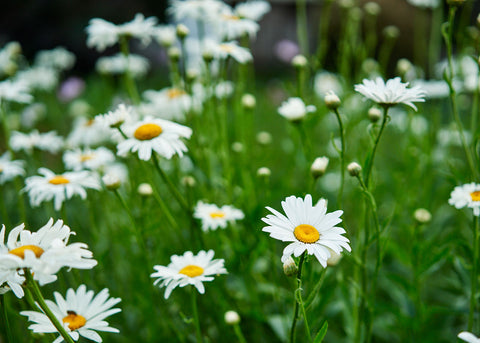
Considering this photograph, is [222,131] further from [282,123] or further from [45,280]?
[282,123]

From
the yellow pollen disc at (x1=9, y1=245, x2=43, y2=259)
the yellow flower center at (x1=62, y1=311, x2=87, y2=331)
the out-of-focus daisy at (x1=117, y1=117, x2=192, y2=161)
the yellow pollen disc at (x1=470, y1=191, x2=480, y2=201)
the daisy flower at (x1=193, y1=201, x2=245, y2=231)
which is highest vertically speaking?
the yellow pollen disc at (x1=9, y1=245, x2=43, y2=259)

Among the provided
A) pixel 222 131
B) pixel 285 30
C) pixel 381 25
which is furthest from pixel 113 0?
pixel 222 131

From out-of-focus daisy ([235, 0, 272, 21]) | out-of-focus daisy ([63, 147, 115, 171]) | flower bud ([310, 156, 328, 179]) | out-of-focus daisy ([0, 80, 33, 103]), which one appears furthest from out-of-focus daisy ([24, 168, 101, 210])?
out-of-focus daisy ([235, 0, 272, 21])

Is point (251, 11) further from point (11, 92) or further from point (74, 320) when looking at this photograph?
point (74, 320)

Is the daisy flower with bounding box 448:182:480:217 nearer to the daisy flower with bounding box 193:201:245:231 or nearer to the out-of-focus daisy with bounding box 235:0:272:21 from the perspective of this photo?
the daisy flower with bounding box 193:201:245:231

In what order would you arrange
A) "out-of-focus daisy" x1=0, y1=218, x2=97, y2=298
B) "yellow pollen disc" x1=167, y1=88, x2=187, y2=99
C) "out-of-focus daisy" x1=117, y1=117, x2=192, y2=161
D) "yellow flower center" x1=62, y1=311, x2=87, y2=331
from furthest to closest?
"yellow pollen disc" x1=167, y1=88, x2=187, y2=99, "out-of-focus daisy" x1=117, y1=117, x2=192, y2=161, "yellow flower center" x1=62, y1=311, x2=87, y2=331, "out-of-focus daisy" x1=0, y1=218, x2=97, y2=298

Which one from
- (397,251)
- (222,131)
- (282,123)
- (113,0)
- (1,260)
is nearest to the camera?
(1,260)
